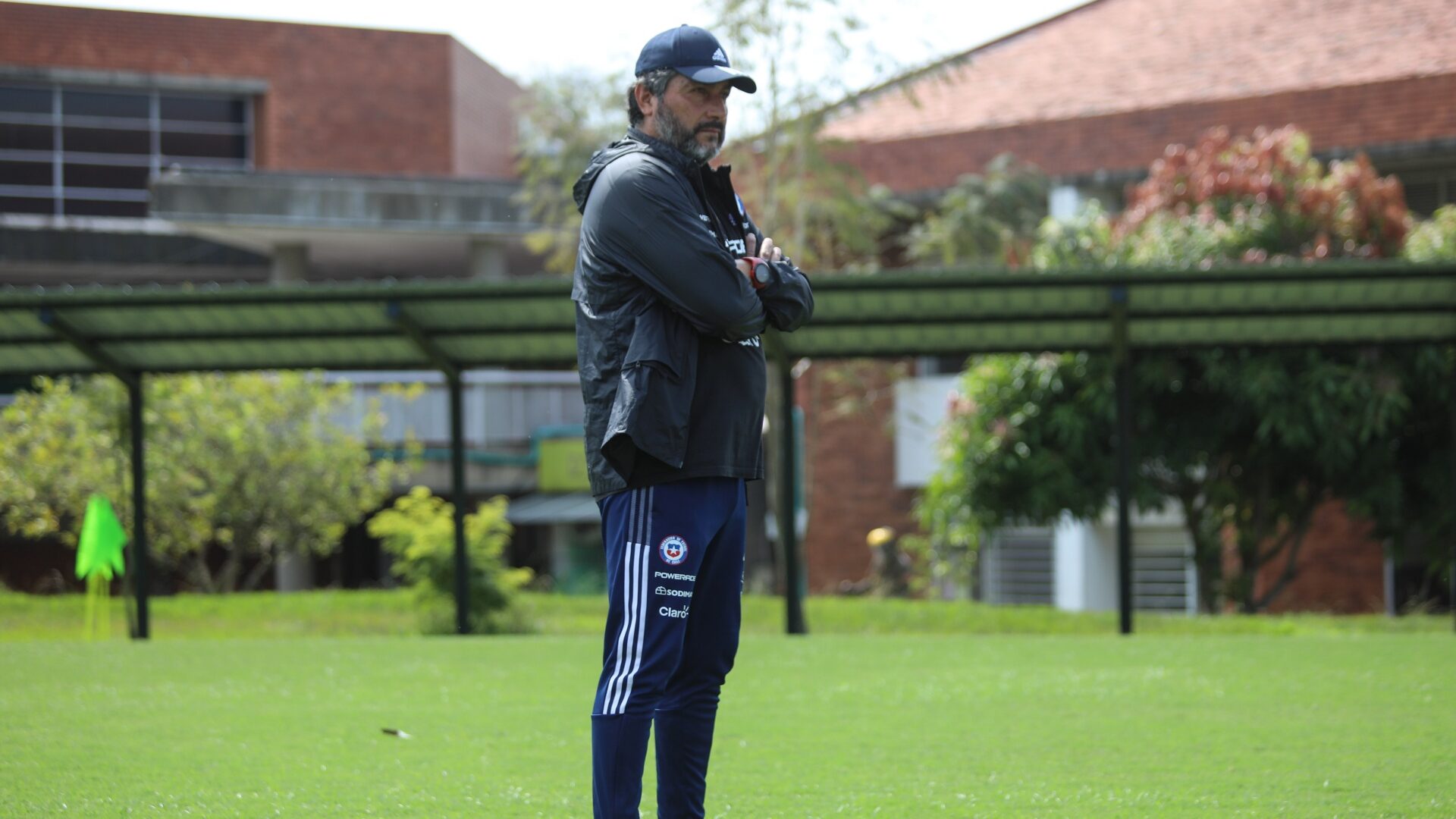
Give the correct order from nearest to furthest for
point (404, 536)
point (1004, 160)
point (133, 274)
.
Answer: point (404, 536), point (1004, 160), point (133, 274)

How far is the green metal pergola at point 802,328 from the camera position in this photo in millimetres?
9930

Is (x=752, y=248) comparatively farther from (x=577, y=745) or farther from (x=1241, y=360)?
(x=1241, y=360)

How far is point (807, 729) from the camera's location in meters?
5.87

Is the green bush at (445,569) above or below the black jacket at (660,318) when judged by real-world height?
below

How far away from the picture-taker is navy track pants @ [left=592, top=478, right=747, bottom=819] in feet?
11.0

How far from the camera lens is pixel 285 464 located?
766 inches

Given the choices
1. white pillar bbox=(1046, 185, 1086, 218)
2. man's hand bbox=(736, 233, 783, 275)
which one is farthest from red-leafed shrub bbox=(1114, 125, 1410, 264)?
man's hand bbox=(736, 233, 783, 275)

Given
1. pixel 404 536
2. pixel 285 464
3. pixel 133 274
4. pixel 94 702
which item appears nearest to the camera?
pixel 94 702

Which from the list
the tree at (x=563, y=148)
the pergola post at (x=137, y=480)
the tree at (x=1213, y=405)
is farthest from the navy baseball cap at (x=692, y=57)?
the tree at (x=563, y=148)

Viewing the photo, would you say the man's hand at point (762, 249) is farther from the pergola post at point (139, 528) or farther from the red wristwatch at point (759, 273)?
the pergola post at point (139, 528)

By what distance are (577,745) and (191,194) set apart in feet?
76.4

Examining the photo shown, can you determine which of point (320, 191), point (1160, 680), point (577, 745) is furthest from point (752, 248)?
point (320, 191)

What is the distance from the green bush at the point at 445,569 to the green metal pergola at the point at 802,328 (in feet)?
4.63

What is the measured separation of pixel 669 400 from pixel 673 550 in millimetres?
325
